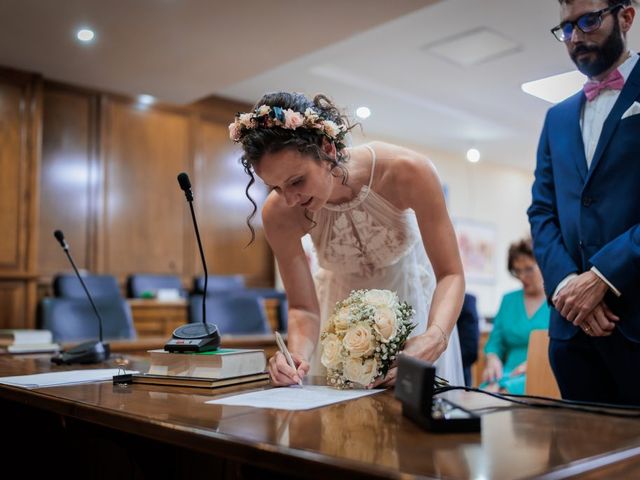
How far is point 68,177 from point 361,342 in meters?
5.75

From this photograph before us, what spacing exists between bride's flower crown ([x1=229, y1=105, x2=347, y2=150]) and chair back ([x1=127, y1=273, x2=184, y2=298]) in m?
4.87

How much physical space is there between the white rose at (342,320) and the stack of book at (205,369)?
25 cm

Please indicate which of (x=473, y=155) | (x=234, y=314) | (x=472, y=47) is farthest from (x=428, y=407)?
(x=473, y=155)

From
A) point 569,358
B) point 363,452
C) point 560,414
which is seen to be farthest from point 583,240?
point 363,452

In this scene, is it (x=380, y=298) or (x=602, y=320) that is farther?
(x=602, y=320)

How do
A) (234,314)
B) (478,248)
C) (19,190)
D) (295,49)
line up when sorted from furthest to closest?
(478,248)
(19,190)
(295,49)
(234,314)

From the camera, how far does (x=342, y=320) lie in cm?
135

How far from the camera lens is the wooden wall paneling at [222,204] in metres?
7.29

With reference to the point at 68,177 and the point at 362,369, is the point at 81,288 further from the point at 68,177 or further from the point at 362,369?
the point at 362,369

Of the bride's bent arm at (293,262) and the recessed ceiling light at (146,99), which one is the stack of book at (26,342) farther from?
the recessed ceiling light at (146,99)

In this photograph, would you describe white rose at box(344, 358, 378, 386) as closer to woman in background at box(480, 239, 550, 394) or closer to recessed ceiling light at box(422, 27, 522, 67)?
woman in background at box(480, 239, 550, 394)

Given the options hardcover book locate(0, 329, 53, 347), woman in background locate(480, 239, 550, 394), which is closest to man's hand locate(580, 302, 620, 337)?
woman in background locate(480, 239, 550, 394)

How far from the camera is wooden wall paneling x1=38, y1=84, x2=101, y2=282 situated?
6.27m

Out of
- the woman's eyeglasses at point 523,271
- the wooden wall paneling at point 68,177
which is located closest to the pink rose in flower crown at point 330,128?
the woman's eyeglasses at point 523,271
